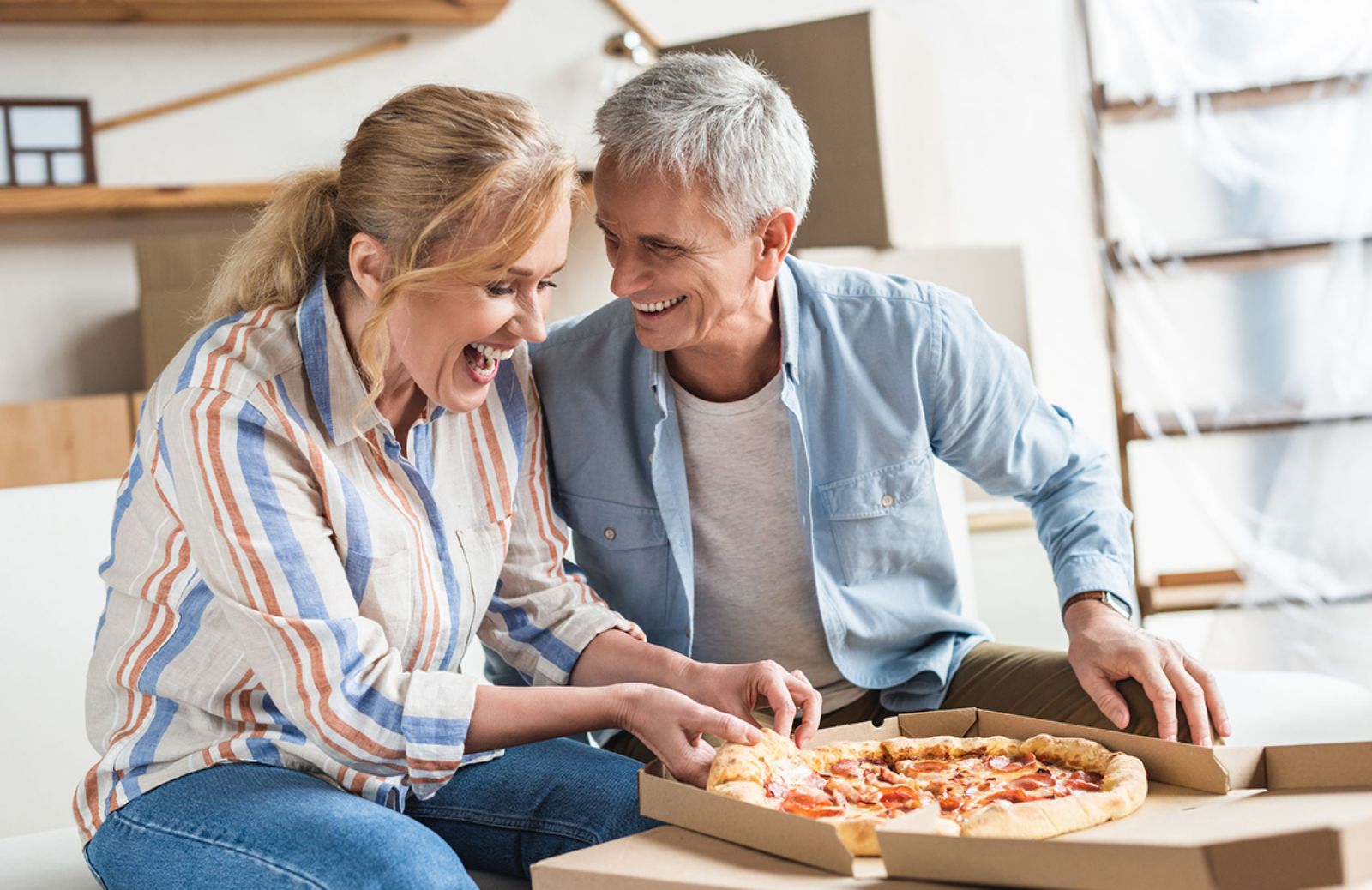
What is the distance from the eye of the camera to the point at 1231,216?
309cm

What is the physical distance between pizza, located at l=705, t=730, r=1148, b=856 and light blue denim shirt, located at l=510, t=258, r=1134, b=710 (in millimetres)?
380

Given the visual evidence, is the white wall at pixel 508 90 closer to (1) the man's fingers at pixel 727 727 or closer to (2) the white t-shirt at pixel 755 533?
(2) the white t-shirt at pixel 755 533

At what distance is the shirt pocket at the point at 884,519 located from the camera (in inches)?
59.1

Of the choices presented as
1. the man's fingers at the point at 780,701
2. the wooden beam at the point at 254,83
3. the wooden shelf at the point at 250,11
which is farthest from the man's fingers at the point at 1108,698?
the wooden beam at the point at 254,83

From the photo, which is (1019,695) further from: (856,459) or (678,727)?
(678,727)

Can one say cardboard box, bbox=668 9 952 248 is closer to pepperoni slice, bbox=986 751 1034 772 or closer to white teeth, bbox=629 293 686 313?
white teeth, bbox=629 293 686 313

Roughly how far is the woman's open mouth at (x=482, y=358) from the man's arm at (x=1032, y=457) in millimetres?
487

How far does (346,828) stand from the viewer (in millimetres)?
1071

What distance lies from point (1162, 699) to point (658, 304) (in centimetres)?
62

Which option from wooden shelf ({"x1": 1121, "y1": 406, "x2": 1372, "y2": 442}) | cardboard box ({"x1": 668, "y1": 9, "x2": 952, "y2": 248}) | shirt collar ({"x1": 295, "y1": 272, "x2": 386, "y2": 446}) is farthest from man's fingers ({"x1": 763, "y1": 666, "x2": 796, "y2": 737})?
wooden shelf ({"x1": 1121, "y1": 406, "x2": 1372, "y2": 442})

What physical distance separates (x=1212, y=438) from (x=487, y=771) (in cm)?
233

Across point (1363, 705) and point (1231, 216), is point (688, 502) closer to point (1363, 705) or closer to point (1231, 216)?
point (1363, 705)

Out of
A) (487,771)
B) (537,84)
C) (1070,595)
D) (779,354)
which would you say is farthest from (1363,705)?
(537,84)

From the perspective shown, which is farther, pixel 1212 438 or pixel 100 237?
pixel 1212 438
